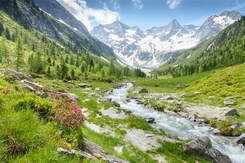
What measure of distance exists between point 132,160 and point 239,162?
37.1 ft

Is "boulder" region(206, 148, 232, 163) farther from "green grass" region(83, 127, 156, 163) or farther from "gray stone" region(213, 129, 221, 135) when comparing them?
"gray stone" region(213, 129, 221, 135)

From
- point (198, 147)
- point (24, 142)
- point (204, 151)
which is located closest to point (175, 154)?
point (198, 147)

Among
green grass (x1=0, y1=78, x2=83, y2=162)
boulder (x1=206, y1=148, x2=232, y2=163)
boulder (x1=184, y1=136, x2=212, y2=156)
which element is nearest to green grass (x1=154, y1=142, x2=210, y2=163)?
boulder (x1=184, y1=136, x2=212, y2=156)

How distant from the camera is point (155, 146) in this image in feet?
71.2

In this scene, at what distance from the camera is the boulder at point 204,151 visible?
19422mm

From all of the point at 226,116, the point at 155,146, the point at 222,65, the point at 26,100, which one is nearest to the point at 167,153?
the point at 155,146

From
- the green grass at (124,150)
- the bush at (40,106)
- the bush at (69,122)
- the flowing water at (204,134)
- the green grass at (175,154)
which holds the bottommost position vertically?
the flowing water at (204,134)

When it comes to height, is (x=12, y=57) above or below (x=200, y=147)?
above

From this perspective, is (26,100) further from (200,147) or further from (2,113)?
(200,147)

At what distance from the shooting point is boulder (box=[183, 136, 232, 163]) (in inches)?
765

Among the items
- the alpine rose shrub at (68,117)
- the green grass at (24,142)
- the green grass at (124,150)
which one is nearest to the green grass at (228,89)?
the green grass at (124,150)

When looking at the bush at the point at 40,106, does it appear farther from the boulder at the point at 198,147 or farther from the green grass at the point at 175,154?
the boulder at the point at 198,147

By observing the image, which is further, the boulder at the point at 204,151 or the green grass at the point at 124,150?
the boulder at the point at 204,151

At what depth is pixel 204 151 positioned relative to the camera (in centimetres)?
1964
